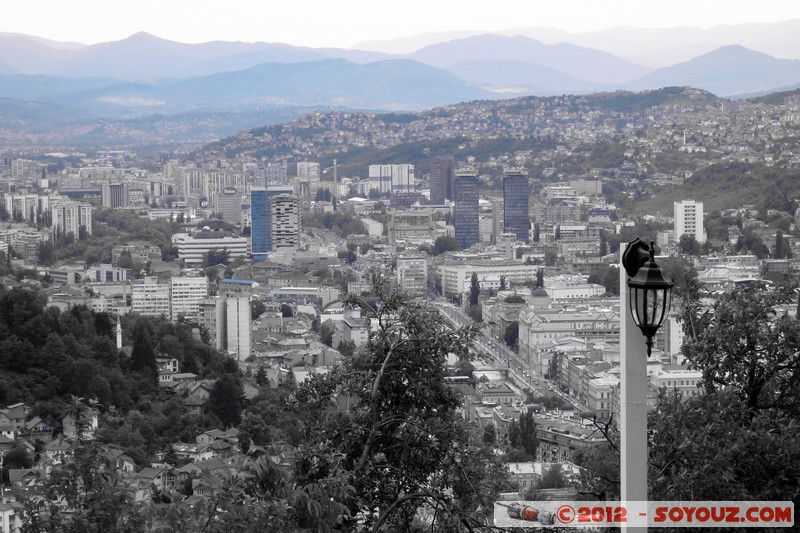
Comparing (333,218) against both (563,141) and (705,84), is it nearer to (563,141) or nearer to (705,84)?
(563,141)

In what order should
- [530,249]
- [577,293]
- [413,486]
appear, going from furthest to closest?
[530,249], [577,293], [413,486]

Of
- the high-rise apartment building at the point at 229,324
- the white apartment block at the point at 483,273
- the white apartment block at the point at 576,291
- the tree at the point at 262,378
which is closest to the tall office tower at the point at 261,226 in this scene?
the white apartment block at the point at 483,273

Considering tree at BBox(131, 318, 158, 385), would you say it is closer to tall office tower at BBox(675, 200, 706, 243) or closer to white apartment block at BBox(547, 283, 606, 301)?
white apartment block at BBox(547, 283, 606, 301)

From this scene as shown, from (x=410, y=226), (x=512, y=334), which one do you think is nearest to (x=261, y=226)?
(x=410, y=226)

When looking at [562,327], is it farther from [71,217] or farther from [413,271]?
[71,217]

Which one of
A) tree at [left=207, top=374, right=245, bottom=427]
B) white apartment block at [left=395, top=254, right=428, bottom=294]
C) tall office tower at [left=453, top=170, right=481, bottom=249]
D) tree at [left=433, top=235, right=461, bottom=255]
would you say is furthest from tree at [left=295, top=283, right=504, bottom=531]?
tall office tower at [left=453, top=170, right=481, bottom=249]

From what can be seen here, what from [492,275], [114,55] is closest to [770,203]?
[492,275]
